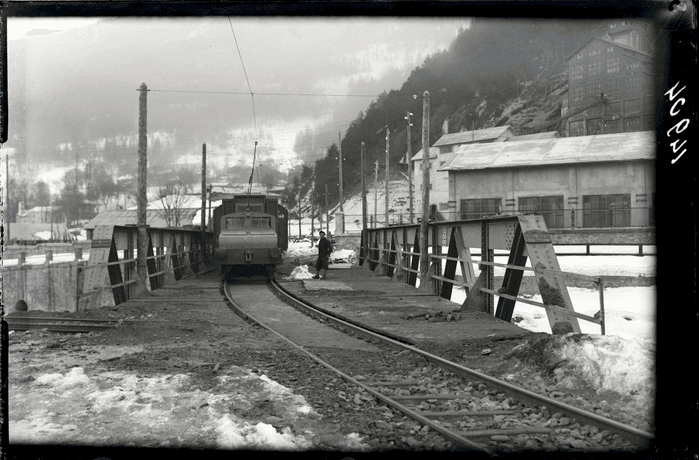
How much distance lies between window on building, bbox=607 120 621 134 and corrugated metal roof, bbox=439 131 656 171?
480cm

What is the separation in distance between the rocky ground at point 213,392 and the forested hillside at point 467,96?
240 feet

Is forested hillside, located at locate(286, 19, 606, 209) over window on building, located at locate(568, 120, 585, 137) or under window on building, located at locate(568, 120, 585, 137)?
over

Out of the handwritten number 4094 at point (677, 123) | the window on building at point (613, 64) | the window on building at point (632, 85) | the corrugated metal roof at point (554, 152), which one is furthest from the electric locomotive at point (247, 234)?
the window on building at point (613, 64)

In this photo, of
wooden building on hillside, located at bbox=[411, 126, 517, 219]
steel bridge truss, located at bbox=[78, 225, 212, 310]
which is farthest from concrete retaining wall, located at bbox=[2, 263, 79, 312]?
wooden building on hillside, located at bbox=[411, 126, 517, 219]

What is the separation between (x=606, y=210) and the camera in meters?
36.8

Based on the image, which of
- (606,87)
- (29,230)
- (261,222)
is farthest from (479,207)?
(29,230)

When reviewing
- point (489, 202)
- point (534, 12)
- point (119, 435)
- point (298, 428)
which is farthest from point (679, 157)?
point (489, 202)

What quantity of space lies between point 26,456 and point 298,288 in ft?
48.4

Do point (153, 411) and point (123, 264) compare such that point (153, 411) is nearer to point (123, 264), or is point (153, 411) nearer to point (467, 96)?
point (123, 264)

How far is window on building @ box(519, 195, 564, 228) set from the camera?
3941 centimetres

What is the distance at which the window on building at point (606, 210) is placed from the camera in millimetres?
36688

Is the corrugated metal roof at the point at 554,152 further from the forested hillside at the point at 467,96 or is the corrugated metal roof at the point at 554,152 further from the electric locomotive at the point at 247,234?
the forested hillside at the point at 467,96

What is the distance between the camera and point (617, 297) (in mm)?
22562

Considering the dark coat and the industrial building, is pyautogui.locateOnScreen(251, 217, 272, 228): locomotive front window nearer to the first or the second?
the dark coat
